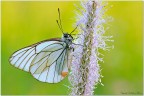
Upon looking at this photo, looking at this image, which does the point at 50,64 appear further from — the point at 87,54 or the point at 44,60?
the point at 87,54

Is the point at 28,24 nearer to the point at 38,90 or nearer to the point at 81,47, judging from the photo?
the point at 38,90

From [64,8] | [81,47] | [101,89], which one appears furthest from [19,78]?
[81,47]

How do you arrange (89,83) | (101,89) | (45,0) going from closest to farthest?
(89,83)
(101,89)
(45,0)

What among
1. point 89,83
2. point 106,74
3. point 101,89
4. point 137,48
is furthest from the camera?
point 137,48

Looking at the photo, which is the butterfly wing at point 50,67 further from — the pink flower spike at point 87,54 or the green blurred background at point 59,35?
the green blurred background at point 59,35

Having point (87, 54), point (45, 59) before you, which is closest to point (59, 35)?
point (45, 59)

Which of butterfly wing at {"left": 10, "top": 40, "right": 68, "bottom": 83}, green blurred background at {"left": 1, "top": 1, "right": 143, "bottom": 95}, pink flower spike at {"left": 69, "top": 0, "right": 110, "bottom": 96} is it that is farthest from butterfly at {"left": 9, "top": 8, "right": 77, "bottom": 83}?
green blurred background at {"left": 1, "top": 1, "right": 143, "bottom": 95}

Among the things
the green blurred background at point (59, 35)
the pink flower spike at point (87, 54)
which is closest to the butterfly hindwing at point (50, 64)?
the pink flower spike at point (87, 54)
